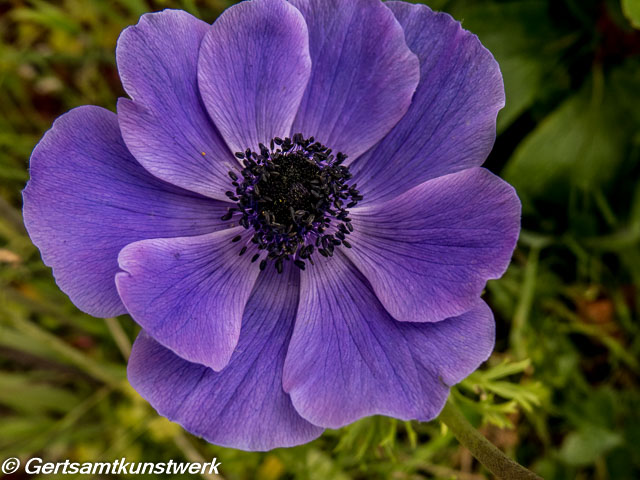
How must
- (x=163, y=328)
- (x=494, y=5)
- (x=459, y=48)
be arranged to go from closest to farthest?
(x=163, y=328), (x=459, y=48), (x=494, y=5)

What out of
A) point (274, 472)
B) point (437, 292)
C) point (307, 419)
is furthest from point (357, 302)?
point (274, 472)

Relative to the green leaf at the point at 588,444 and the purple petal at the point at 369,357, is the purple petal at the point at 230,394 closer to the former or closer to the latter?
the purple petal at the point at 369,357

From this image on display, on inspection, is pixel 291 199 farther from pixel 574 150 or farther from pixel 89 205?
pixel 574 150

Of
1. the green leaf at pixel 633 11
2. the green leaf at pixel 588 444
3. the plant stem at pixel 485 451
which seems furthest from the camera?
the green leaf at pixel 588 444

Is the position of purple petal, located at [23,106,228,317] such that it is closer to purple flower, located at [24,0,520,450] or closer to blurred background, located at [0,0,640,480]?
purple flower, located at [24,0,520,450]

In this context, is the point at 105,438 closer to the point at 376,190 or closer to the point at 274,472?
the point at 274,472

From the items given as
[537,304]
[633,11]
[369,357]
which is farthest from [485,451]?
[633,11]

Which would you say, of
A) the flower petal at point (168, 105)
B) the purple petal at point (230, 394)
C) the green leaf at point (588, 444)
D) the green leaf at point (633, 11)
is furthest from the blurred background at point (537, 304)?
the flower petal at point (168, 105)
